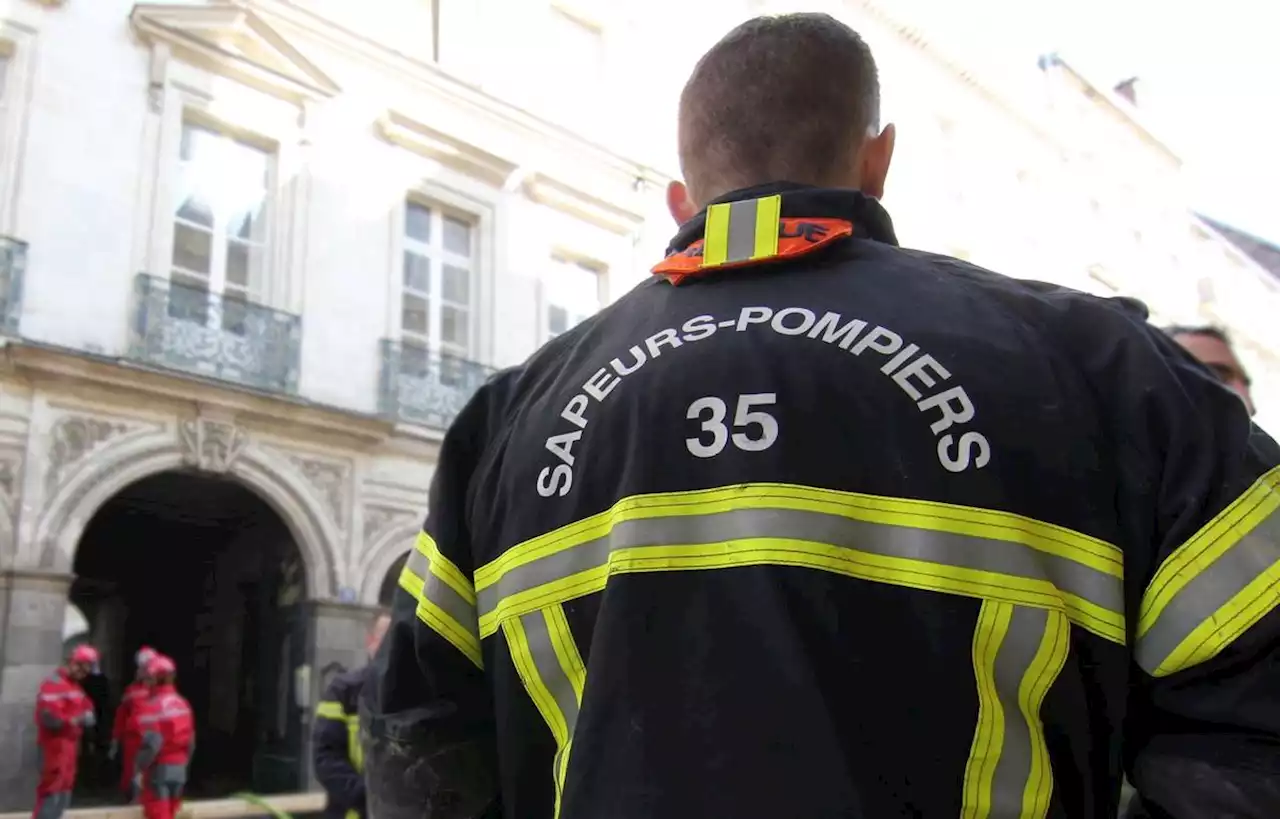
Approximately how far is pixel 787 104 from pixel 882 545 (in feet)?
1.70

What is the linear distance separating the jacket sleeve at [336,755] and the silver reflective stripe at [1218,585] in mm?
4845

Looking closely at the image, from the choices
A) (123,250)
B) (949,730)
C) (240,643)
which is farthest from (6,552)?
(949,730)

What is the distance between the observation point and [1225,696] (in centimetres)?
99

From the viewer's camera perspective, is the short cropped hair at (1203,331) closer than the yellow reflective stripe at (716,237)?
No

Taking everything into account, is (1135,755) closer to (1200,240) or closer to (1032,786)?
(1032,786)

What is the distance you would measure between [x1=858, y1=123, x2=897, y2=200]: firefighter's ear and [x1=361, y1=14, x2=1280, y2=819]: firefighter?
0.25 feet

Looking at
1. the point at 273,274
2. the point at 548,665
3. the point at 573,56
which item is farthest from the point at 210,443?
the point at 548,665

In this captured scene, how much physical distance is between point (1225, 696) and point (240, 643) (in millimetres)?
13027

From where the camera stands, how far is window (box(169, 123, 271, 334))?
1039cm

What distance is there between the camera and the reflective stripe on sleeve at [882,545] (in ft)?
3.44

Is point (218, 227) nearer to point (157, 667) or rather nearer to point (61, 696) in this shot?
point (157, 667)

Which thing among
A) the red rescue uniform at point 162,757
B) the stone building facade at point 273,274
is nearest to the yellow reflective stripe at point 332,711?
the red rescue uniform at point 162,757

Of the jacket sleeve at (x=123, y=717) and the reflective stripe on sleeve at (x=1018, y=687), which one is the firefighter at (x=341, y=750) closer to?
the reflective stripe on sleeve at (x=1018, y=687)

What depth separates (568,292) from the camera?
1387cm
